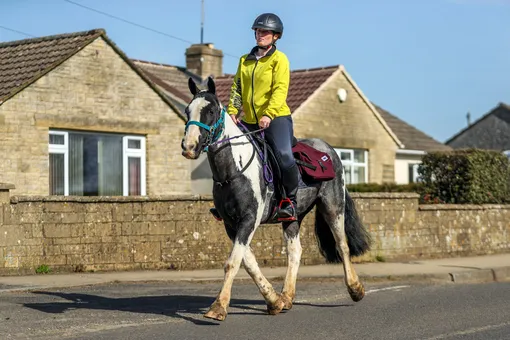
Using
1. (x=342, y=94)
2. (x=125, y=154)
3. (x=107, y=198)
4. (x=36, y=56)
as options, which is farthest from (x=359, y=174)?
(x=107, y=198)

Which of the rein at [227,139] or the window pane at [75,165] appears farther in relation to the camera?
the window pane at [75,165]

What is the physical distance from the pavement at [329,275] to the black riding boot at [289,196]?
13.8ft

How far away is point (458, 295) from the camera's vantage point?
1329cm

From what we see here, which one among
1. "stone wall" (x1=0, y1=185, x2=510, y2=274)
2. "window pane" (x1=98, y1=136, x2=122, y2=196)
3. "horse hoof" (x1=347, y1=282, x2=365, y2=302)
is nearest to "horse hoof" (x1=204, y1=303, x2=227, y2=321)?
"horse hoof" (x1=347, y1=282, x2=365, y2=302)

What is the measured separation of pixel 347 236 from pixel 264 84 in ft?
8.08

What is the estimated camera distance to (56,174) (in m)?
22.3

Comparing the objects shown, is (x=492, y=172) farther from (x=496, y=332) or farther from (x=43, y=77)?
(x=496, y=332)

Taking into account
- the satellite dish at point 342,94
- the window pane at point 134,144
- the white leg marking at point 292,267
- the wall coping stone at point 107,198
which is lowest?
the white leg marking at point 292,267

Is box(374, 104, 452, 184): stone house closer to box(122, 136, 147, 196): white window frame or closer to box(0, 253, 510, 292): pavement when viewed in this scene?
box(122, 136, 147, 196): white window frame

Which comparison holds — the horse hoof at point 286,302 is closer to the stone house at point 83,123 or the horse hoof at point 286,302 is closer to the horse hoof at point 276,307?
the horse hoof at point 276,307

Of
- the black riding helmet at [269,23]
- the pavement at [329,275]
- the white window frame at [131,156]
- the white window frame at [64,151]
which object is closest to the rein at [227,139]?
the black riding helmet at [269,23]

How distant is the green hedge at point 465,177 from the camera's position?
23.0 meters

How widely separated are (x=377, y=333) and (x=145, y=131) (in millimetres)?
15597

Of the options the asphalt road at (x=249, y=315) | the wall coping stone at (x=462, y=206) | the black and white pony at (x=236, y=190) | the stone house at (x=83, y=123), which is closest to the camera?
the asphalt road at (x=249, y=315)
